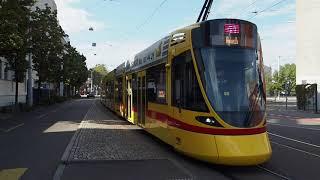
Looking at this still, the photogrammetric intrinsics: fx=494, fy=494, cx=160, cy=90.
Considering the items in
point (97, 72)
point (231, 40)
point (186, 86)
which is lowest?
point (186, 86)

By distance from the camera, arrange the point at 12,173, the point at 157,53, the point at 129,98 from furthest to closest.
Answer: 1. the point at 129,98
2. the point at 157,53
3. the point at 12,173

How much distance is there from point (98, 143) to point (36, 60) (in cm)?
3514

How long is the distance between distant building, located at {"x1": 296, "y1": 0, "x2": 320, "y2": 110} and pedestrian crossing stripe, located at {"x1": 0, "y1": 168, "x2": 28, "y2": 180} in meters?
37.9

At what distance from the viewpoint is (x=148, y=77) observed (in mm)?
15875

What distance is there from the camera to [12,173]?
1012 centimetres

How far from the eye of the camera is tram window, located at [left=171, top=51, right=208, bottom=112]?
35.2ft

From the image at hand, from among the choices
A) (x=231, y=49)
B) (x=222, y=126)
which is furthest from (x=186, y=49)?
(x=222, y=126)

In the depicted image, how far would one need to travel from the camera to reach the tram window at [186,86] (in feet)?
35.2

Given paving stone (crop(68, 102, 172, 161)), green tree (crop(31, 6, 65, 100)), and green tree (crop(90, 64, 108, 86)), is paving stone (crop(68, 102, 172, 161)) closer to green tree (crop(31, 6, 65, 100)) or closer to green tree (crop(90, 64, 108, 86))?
green tree (crop(31, 6, 65, 100))

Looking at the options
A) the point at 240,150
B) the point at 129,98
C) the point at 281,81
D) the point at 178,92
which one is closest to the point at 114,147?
the point at 178,92

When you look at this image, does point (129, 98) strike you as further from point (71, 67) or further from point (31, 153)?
point (71, 67)

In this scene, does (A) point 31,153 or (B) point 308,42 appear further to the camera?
(B) point 308,42

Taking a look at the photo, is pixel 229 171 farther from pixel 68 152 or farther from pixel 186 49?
pixel 68 152

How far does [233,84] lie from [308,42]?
3732 centimetres
